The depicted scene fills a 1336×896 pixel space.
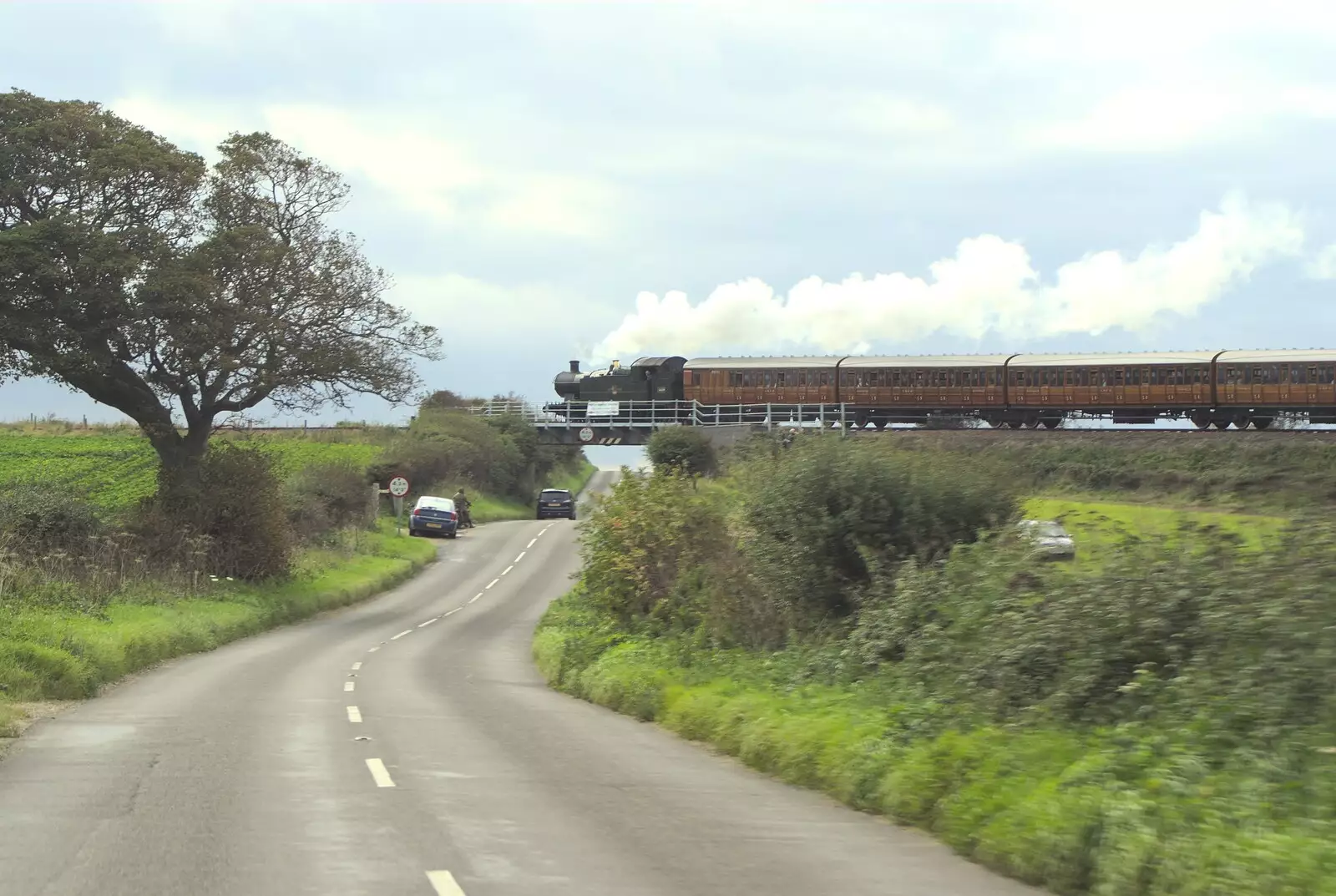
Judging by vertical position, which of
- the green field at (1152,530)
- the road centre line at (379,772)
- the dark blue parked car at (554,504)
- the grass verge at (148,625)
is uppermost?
the green field at (1152,530)

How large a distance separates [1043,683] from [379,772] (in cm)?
567

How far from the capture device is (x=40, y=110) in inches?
1336

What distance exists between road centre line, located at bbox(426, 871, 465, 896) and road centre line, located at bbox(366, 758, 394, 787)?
3.33 m

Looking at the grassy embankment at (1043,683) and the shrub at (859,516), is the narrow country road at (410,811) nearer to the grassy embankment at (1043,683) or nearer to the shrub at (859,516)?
the grassy embankment at (1043,683)

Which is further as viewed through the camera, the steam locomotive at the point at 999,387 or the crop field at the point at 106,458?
the crop field at the point at 106,458

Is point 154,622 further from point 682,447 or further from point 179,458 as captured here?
point 682,447

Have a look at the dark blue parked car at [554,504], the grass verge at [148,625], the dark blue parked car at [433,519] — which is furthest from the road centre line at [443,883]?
the dark blue parked car at [554,504]

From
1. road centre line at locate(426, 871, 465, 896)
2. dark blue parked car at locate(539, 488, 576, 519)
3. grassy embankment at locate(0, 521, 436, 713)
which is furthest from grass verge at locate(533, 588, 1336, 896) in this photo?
dark blue parked car at locate(539, 488, 576, 519)

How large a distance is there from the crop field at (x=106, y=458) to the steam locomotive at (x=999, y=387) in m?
17.4

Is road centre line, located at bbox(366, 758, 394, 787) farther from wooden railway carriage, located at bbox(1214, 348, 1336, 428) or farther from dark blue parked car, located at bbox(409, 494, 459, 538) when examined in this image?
dark blue parked car, located at bbox(409, 494, 459, 538)

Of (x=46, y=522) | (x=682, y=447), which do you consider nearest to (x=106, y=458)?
(x=682, y=447)

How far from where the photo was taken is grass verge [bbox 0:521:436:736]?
18531mm

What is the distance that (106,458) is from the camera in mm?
60844

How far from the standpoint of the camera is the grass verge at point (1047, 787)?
22.5ft
